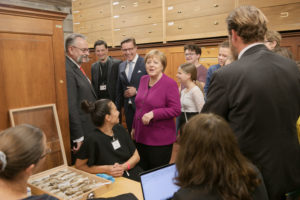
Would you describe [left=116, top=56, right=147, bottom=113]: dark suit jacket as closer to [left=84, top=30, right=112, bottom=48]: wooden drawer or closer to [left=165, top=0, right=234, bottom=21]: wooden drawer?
[left=165, top=0, right=234, bottom=21]: wooden drawer

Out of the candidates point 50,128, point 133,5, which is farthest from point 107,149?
point 133,5

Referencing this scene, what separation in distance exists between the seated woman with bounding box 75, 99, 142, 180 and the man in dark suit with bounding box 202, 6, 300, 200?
1.01 metres

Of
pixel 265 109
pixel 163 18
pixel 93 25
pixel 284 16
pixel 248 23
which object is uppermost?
pixel 93 25

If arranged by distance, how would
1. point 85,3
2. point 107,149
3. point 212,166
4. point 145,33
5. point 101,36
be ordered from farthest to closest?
point 85,3 < point 101,36 < point 145,33 < point 107,149 < point 212,166

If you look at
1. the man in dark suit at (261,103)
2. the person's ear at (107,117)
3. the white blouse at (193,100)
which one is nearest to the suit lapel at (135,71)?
the white blouse at (193,100)

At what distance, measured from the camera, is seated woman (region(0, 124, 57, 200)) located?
3.27ft

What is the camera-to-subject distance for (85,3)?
541 cm

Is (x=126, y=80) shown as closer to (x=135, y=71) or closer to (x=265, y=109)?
(x=135, y=71)

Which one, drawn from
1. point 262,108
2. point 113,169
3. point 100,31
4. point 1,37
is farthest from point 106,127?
point 100,31

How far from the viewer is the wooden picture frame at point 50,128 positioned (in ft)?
6.06

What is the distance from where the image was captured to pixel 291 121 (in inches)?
46.2

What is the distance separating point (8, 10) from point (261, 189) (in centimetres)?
182

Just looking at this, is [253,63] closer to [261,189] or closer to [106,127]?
[261,189]

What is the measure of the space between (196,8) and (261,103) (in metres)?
3.05
